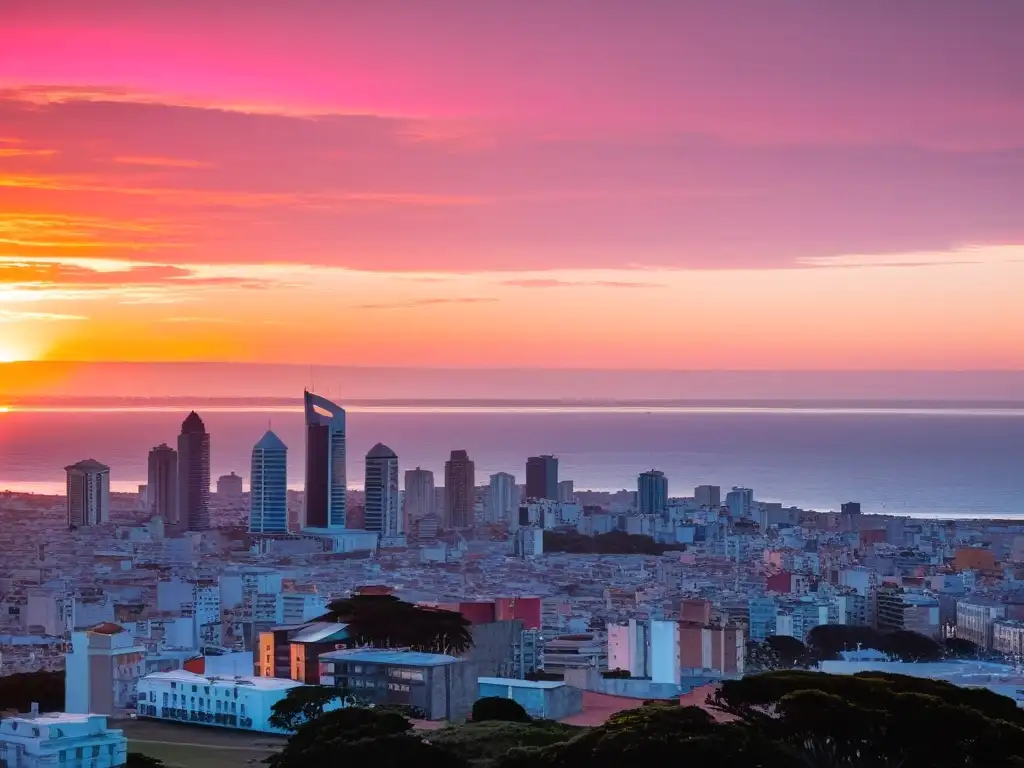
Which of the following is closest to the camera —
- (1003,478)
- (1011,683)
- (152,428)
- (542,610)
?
(1011,683)

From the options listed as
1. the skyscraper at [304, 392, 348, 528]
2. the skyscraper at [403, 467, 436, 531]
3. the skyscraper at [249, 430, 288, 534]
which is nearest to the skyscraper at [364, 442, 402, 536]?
the skyscraper at [304, 392, 348, 528]

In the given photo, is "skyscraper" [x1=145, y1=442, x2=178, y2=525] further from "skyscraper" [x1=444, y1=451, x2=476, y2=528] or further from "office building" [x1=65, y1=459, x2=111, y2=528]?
"skyscraper" [x1=444, y1=451, x2=476, y2=528]

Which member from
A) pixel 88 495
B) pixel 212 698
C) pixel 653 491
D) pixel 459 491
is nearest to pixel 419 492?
pixel 459 491

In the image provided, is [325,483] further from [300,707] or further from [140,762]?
[140,762]

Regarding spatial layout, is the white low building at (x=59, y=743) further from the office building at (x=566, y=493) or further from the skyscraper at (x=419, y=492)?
the office building at (x=566, y=493)

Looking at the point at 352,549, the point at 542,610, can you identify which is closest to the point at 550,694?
the point at 542,610

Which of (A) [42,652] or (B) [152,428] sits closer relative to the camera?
(A) [42,652]

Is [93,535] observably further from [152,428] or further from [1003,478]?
[152,428]

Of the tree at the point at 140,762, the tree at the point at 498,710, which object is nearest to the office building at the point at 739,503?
the tree at the point at 498,710
